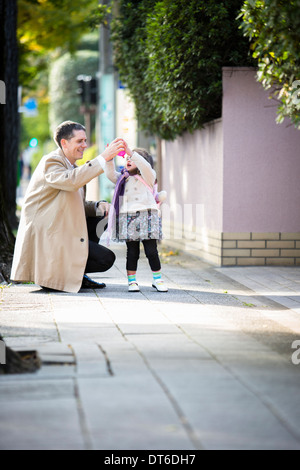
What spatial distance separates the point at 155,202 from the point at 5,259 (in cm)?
218

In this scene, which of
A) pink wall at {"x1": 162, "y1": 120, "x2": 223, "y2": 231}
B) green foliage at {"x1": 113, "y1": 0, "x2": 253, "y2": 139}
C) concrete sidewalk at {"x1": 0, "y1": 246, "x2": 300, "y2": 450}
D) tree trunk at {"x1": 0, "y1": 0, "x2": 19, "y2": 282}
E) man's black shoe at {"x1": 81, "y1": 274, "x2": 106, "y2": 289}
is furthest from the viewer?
tree trunk at {"x1": 0, "y1": 0, "x2": 19, "y2": 282}

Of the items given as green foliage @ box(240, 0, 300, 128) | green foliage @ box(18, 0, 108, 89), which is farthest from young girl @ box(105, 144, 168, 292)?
green foliage @ box(18, 0, 108, 89)

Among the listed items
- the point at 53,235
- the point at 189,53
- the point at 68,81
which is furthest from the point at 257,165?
the point at 68,81

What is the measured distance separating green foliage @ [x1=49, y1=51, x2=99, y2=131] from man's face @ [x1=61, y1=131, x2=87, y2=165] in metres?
36.3

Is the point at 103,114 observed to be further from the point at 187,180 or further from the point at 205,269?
the point at 205,269

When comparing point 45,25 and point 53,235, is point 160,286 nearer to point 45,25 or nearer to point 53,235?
point 53,235

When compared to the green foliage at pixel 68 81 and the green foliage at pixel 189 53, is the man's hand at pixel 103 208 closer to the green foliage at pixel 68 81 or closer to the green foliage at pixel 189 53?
the green foliage at pixel 189 53

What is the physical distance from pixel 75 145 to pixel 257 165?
3291 mm

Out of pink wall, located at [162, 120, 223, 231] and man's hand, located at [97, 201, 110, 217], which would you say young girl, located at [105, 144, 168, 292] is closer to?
man's hand, located at [97, 201, 110, 217]

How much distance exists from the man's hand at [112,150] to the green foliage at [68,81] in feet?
121

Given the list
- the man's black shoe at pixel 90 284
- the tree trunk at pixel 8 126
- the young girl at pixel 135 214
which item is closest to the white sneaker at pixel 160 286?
the young girl at pixel 135 214

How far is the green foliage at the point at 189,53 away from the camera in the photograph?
34.6 feet

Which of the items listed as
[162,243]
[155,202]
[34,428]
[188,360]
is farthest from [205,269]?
[34,428]

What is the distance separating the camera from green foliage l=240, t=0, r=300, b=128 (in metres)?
6.40
